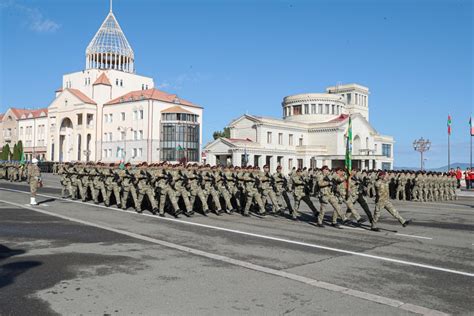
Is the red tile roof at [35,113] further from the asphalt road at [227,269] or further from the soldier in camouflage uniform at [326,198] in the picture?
the soldier in camouflage uniform at [326,198]

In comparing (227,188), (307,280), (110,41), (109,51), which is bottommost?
(307,280)

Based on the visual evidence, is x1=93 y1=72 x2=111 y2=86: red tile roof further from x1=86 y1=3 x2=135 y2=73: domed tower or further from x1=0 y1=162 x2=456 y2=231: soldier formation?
x1=0 y1=162 x2=456 y2=231: soldier formation

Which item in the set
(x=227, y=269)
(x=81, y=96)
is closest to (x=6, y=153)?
(x=81, y=96)

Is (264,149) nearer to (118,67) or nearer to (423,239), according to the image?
(118,67)

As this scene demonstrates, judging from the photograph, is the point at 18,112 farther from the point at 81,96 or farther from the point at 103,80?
the point at 103,80

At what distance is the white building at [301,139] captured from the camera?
63438mm

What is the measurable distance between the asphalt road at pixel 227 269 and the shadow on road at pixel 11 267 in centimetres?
2

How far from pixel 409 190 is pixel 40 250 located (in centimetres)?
2208

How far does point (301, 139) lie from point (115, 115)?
3384 centimetres

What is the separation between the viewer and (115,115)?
76250 mm

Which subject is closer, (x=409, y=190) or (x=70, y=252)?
(x=70, y=252)

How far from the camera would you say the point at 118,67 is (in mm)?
82125

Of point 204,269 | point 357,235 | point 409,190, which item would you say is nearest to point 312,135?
point 409,190

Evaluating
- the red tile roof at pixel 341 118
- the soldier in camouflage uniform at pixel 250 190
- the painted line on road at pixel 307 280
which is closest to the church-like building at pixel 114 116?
the red tile roof at pixel 341 118
